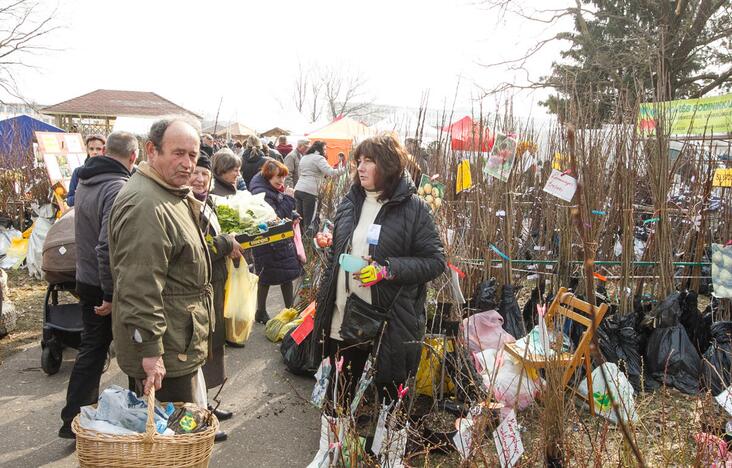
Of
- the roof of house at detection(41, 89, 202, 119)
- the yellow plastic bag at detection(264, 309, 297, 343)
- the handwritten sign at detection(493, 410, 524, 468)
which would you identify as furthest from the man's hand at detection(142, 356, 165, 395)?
the roof of house at detection(41, 89, 202, 119)

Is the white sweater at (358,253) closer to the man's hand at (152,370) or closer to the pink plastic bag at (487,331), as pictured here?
the man's hand at (152,370)

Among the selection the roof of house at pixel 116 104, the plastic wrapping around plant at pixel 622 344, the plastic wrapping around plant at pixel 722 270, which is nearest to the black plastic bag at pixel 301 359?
the plastic wrapping around plant at pixel 622 344

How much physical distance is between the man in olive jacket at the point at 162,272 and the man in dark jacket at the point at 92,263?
0.76 m

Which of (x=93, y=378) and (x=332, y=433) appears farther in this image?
(x=93, y=378)

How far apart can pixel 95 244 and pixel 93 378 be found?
731 millimetres

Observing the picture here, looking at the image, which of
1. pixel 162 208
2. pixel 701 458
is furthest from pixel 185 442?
pixel 701 458

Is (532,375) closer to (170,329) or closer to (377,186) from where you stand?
(377,186)

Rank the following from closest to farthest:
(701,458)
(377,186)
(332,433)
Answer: (701,458) < (332,433) < (377,186)

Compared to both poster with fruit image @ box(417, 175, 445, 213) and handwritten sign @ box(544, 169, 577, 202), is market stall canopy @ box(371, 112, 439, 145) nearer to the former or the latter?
poster with fruit image @ box(417, 175, 445, 213)

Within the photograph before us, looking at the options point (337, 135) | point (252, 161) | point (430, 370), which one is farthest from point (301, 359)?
point (337, 135)

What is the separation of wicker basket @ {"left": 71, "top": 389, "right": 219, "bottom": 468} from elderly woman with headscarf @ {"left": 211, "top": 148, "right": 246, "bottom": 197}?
2.53 metres

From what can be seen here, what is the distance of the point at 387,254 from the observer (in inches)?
108

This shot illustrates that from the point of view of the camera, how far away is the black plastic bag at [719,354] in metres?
3.78

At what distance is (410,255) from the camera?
2.80 metres
